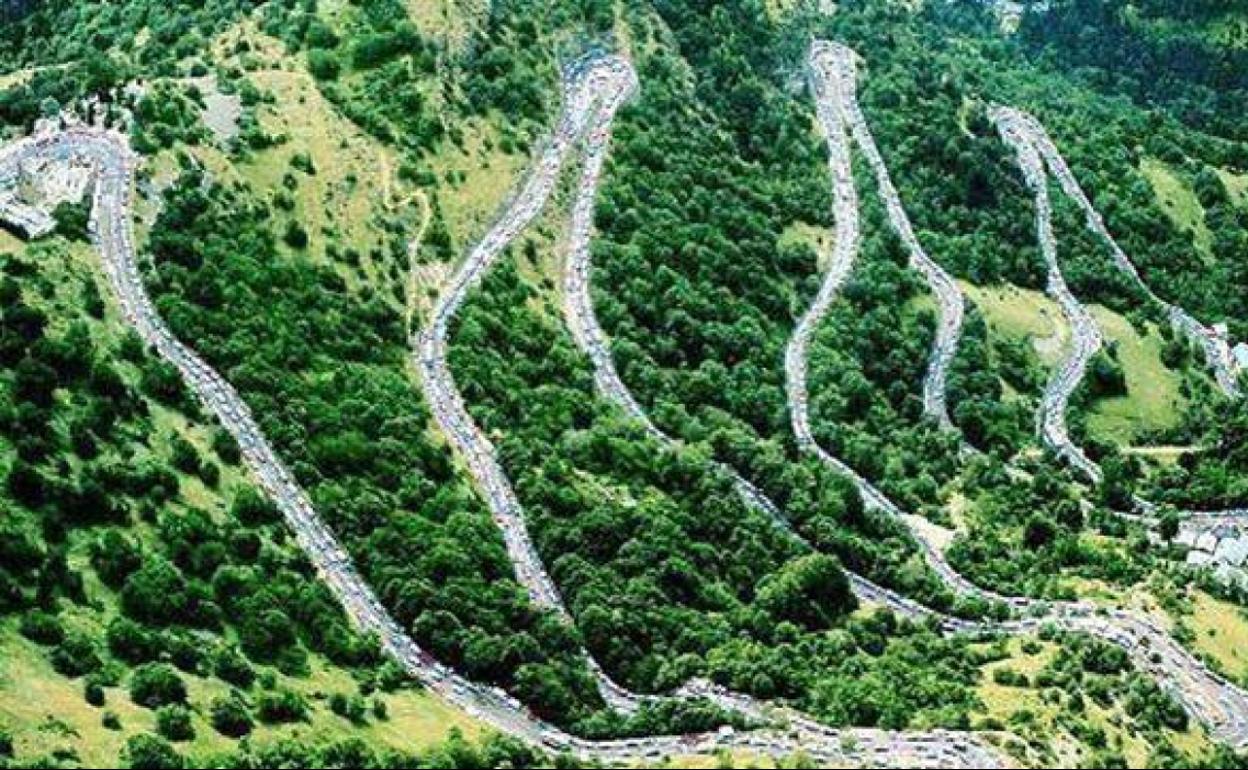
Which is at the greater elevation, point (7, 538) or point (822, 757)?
point (7, 538)

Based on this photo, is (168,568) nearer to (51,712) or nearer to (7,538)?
(7,538)

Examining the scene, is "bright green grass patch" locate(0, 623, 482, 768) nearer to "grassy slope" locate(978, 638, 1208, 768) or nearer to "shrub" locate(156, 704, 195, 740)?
"shrub" locate(156, 704, 195, 740)

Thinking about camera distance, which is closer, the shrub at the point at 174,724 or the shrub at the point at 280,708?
the shrub at the point at 174,724

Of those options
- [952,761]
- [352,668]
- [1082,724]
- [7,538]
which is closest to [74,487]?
[7,538]

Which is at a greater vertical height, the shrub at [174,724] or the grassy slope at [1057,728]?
the shrub at [174,724]

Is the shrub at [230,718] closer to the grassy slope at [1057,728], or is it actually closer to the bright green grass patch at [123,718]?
the bright green grass patch at [123,718]

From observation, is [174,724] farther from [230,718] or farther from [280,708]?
[280,708]

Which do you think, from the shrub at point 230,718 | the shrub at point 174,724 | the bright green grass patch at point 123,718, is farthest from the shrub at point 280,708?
the shrub at point 174,724

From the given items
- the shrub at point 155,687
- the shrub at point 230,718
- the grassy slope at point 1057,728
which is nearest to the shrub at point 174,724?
the shrub at point 155,687

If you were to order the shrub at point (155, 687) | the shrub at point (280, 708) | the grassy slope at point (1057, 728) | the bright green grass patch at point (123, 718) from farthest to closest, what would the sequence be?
the grassy slope at point (1057, 728), the shrub at point (280, 708), the shrub at point (155, 687), the bright green grass patch at point (123, 718)

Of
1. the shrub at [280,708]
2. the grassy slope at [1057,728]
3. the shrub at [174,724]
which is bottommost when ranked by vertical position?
the grassy slope at [1057,728]

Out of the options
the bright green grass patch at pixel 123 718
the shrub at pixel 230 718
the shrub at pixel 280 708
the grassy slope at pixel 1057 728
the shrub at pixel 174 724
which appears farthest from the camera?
the grassy slope at pixel 1057 728
